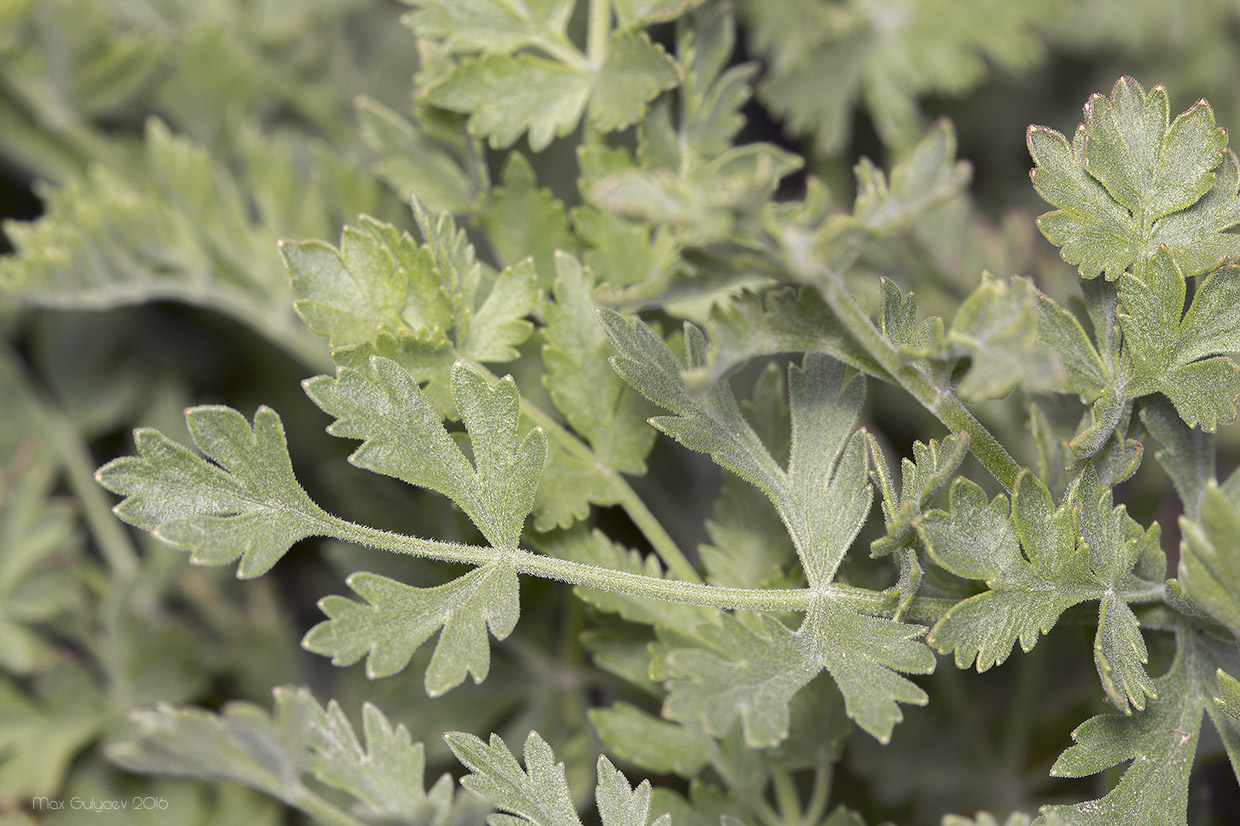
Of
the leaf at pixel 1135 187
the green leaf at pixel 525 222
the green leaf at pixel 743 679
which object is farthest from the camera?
the green leaf at pixel 525 222

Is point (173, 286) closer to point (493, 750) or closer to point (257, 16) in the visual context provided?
point (257, 16)

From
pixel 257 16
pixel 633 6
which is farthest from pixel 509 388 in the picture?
pixel 257 16

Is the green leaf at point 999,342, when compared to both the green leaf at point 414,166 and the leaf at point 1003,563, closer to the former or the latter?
the leaf at point 1003,563

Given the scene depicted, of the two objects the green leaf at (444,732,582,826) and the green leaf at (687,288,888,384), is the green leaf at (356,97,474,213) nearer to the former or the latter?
the green leaf at (687,288,888,384)

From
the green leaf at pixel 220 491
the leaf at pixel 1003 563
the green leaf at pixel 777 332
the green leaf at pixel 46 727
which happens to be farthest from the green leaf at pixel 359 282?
the green leaf at pixel 46 727

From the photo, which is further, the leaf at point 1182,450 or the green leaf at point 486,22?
the green leaf at point 486,22

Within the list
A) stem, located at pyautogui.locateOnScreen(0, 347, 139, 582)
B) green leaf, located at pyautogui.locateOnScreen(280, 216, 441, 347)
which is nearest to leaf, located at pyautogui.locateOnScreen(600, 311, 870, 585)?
green leaf, located at pyautogui.locateOnScreen(280, 216, 441, 347)

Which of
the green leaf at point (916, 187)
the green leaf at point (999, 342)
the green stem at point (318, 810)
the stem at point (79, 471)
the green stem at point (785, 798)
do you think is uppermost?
the green leaf at point (916, 187)
